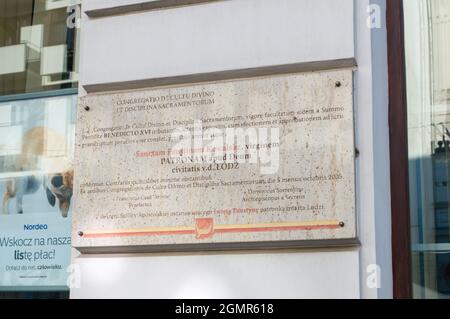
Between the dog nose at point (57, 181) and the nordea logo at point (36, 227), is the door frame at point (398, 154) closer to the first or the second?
the dog nose at point (57, 181)

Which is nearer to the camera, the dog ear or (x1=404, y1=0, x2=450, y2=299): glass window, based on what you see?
(x1=404, y1=0, x2=450, y2=299): glass window

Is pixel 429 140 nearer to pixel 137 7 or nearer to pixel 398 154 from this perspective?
pixel 398 154

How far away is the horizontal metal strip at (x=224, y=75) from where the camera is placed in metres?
5.67

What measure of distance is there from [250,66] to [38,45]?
2175 millimetres

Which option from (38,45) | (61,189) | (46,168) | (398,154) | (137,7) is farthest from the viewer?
(38,45)

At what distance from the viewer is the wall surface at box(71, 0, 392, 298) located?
5.47m

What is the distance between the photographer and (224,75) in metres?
5.92

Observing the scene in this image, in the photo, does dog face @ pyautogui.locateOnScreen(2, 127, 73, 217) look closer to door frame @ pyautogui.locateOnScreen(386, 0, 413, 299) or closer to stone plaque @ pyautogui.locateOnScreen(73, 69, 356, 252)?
stone plaque @ pyautogui.locateOnScreen(73, 69, 356, 252)

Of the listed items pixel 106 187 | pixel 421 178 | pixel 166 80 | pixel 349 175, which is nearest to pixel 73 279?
pixel 106 187

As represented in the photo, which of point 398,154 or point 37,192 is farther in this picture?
point 37,192

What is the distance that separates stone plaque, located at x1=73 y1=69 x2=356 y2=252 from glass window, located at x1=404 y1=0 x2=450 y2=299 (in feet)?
1.63

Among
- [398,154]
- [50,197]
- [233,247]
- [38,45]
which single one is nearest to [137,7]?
[38,45]

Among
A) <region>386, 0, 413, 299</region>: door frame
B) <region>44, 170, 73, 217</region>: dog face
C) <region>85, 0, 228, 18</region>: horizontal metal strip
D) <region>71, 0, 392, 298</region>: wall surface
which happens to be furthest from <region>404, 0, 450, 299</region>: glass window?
<region>44, 170, 73, 217</region>: dog face

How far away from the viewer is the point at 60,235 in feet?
22.1
